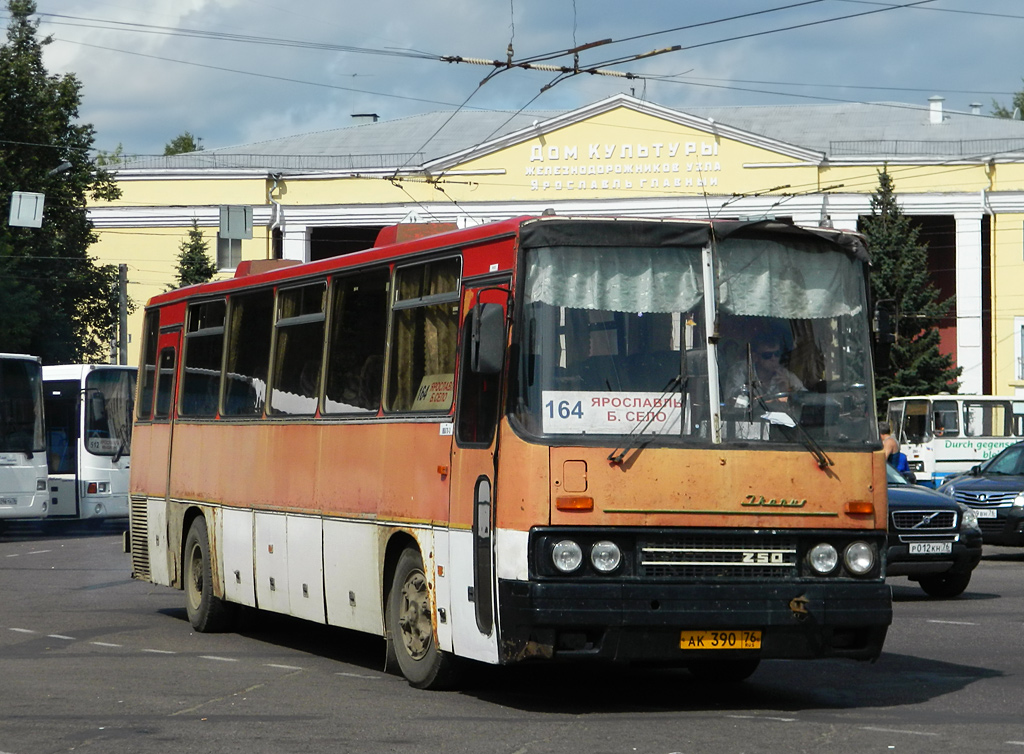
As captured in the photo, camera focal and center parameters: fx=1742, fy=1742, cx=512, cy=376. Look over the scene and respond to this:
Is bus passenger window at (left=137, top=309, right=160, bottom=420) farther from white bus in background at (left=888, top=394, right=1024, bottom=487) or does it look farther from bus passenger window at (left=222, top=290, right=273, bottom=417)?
white bus in background at (left=888, top=394, right=1024, bottom=487)

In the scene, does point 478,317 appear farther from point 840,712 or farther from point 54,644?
point 54,644

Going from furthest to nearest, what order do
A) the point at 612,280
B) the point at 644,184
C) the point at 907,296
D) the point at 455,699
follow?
the point at 644,184, the point at 907,296, the point at 455,699, the point at 612,280

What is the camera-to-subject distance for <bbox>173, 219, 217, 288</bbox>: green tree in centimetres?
5981

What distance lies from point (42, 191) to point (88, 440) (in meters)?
14.5

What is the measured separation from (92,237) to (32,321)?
7.63 meters

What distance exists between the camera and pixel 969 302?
217 ft

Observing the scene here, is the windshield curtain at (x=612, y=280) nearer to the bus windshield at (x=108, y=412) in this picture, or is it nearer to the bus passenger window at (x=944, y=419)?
the bus windshield at (x=108, y=412)

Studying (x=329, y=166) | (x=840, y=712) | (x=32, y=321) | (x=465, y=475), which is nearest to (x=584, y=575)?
(x=465, y=475)

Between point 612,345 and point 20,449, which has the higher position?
point 612,345

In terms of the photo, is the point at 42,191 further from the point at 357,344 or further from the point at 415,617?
the point at 415,617

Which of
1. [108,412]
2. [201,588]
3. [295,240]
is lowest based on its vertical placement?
[201,588]

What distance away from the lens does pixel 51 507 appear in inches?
1228

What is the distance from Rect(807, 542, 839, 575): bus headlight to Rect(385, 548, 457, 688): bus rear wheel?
87.3 inches

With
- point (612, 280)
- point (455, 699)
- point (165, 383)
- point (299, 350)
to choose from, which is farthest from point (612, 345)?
point (165, 383)
